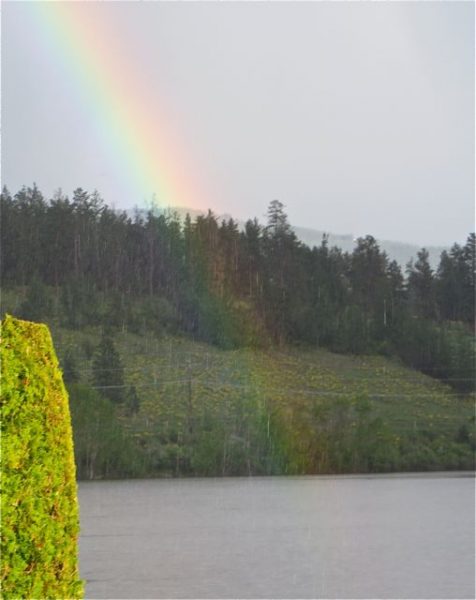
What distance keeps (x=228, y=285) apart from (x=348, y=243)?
6638mm

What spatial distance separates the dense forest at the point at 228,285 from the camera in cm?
3438

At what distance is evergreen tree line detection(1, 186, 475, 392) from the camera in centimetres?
3447

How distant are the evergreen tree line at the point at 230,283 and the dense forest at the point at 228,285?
0.05 meters

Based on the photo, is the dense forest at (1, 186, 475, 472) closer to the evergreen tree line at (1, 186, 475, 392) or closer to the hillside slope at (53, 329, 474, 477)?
the evergreen tree line at (1, 186, 475, 392)

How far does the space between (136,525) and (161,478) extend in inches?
458

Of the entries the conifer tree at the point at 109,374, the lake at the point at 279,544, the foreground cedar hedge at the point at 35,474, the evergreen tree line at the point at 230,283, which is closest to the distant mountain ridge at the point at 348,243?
the evergreen tree line at the point at 230,283

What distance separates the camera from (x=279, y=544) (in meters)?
9.20

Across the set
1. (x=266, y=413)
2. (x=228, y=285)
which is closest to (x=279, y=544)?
(x=266, y=413)

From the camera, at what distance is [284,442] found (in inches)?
939

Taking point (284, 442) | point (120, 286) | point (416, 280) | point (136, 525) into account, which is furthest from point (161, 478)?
point (416, 280)

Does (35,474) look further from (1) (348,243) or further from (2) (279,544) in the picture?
(1) (348,243)

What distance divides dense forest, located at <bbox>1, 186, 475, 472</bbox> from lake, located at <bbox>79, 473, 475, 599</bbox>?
17.7 metres

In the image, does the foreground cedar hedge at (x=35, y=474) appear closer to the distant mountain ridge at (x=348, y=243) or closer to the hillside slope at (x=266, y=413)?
the hillside slope at (x=266, y=413)

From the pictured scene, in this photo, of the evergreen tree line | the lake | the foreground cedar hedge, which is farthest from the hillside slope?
the foreground cedar hedge
